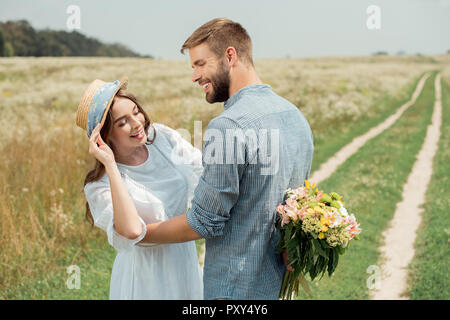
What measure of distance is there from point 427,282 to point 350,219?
11.0ft

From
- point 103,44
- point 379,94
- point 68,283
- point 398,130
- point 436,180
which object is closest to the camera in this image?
point 68,283

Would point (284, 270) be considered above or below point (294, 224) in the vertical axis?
below

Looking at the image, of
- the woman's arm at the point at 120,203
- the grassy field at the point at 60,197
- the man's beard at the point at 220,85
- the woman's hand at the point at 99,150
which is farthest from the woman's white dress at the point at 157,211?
the grassy field at the point at 60,197

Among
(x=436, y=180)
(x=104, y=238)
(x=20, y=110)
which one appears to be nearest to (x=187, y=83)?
(x=20, y=110)

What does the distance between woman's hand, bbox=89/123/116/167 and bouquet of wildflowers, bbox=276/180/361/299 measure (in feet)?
3.14

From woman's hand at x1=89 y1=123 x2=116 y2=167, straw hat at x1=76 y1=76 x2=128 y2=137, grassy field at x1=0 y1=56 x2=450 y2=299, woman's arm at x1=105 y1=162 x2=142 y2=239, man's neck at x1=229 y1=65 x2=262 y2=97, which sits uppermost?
man's neck at x1=229 y1=65 x2=262 y2=97

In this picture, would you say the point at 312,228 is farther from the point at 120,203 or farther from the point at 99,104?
the point at 99,104

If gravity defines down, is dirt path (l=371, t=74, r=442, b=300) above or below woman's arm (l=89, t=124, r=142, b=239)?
below

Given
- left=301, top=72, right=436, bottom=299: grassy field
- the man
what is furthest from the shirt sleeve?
left=301, top=72, right=436, bottom=299: grassy field

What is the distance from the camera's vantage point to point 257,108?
82.6 inches

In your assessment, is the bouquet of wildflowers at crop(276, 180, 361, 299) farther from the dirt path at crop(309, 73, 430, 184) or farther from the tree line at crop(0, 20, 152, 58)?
the tree line at crop(0, 20, 152, 58)

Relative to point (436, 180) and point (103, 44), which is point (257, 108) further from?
point (103, 44)

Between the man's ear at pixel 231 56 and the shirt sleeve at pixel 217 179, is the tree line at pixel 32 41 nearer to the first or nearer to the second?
the man's ear at pixel 231 56

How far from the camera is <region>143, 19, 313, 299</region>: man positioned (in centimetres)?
201
